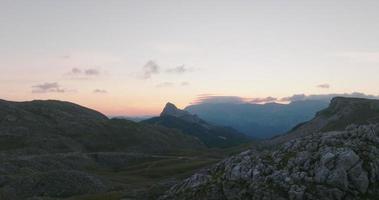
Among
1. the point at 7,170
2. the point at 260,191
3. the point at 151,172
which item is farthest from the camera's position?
the point at 151,172

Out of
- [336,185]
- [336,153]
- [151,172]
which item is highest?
[336,153]

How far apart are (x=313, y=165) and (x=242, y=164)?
373 inches

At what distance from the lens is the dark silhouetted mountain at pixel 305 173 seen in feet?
159

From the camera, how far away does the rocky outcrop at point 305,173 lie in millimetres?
48406

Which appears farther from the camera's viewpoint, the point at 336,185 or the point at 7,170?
the point at 7,170

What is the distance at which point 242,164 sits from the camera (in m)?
57.5

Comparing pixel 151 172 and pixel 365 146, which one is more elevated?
pixel 365 146

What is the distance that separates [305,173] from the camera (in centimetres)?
5062

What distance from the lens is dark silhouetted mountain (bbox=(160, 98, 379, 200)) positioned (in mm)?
48406

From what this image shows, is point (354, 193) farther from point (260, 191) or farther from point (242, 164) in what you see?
point (242, 164)

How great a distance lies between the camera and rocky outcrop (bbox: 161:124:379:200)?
1906 inches

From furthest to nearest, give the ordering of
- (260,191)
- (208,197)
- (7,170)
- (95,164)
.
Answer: (95,164), (7,170), (208,197), (260,191)

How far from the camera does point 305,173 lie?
50.6 meters

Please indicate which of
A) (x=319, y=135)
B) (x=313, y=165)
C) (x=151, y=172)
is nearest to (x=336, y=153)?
(x=313, y=165)
